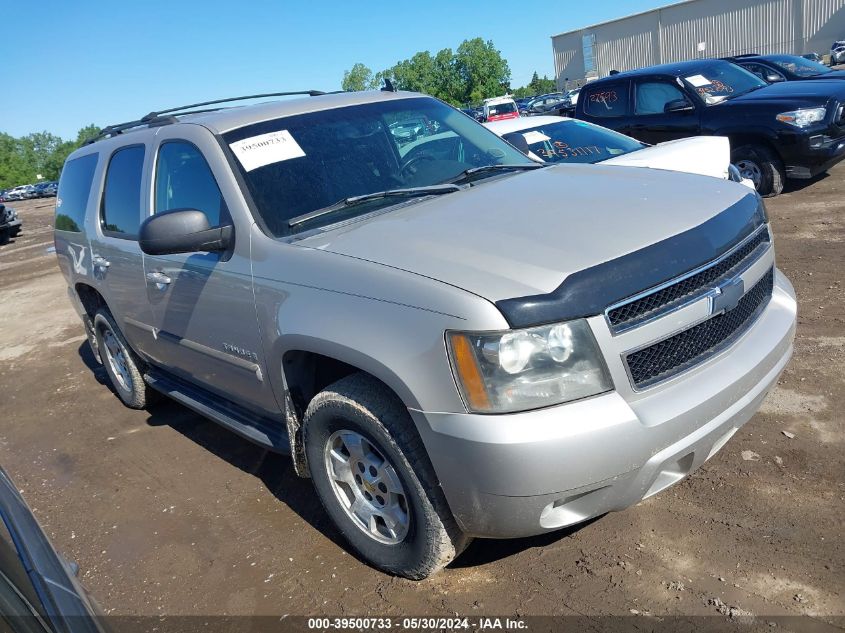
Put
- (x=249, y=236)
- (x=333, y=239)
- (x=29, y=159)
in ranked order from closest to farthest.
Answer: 1. (x=333, y=239)
2. (x=249, y=236)
3. (x=29, y=159)

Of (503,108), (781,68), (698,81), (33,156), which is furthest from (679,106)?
(33,156)

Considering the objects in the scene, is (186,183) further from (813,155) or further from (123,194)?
(813,155)

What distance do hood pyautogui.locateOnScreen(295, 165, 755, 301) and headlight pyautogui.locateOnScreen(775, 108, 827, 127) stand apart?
6.23 m

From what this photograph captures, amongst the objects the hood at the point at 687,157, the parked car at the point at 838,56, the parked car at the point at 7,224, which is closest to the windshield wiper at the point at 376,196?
the hood at the point at 687,157

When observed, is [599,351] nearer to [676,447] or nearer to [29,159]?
[676,447]

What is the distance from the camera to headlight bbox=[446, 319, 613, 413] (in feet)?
7.22

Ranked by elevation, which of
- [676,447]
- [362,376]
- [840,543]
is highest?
[362,376]

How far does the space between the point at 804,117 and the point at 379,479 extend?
8.01m

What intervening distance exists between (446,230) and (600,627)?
1551mm

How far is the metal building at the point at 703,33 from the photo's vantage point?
163 ft

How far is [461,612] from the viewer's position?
263 centimetres

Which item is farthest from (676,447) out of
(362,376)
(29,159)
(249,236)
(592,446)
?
(29,159)

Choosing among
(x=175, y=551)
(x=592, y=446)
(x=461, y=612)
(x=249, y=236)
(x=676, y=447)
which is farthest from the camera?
(x=175, y=551)

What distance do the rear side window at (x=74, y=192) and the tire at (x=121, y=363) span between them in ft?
2.28
